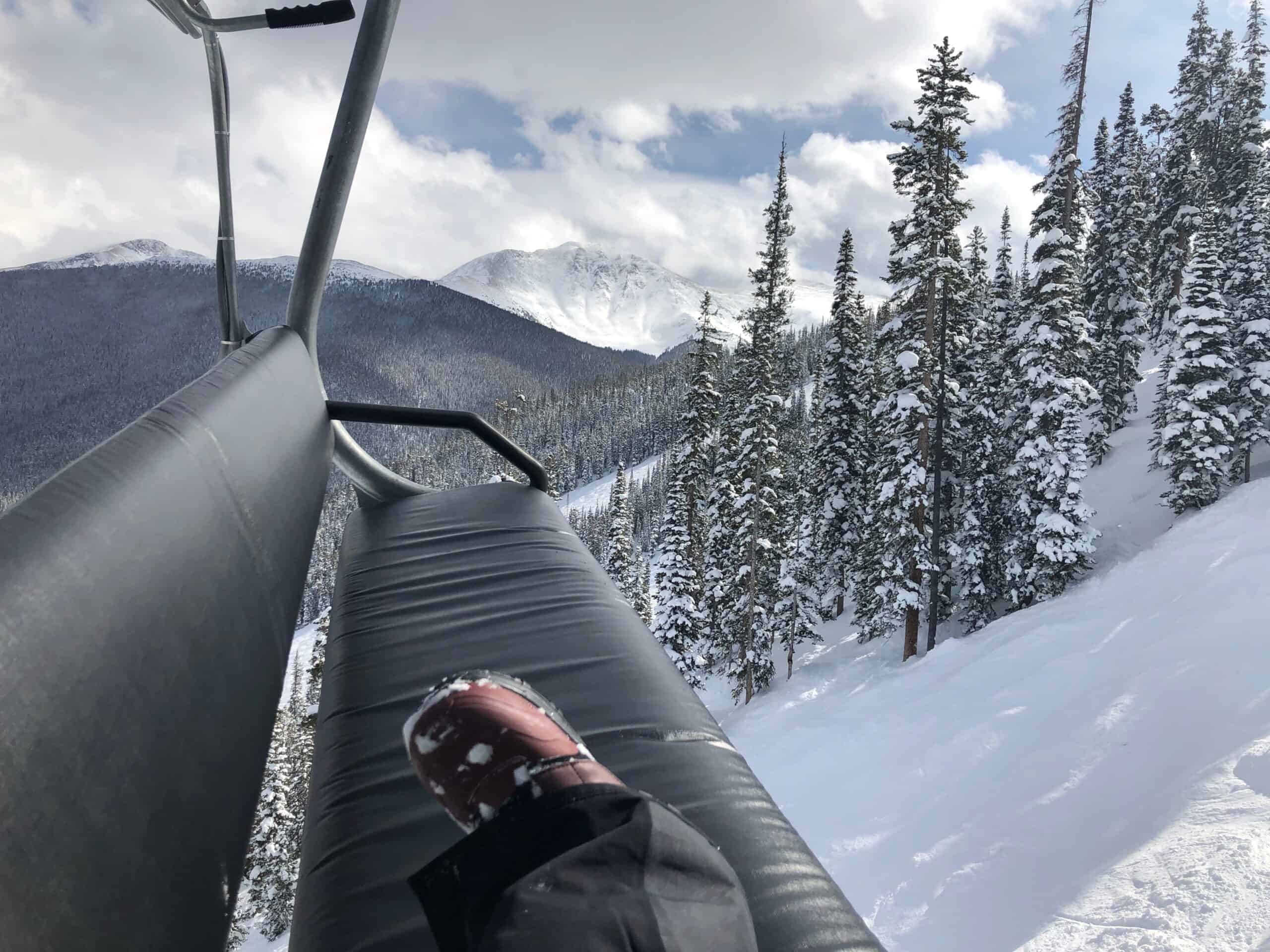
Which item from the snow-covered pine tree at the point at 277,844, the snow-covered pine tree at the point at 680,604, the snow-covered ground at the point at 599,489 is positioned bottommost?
the snow-covered pine tree at the point at 277,844

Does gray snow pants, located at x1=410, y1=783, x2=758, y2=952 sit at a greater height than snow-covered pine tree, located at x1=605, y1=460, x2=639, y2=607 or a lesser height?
greater

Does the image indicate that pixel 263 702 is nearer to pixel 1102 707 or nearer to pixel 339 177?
pixel 339 177

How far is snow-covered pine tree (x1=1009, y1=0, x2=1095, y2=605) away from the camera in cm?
1664

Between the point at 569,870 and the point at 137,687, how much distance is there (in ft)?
2.22

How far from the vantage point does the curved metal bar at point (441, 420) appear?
3.32 meters

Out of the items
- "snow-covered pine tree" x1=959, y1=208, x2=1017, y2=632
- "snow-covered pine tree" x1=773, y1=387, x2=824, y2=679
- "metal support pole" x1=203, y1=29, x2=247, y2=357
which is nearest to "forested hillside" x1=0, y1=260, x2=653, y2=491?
"metal support pole" x1=203, y1=29, x2=247, y2=357

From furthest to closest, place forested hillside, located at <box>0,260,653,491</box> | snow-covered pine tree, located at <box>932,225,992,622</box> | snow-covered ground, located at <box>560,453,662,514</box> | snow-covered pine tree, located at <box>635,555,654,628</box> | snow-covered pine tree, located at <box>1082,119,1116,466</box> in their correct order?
snow-covered ground, located at <box>560,453,662,514</box>
snow-covered pine tree, located at <box>635,555,654,628</box>
snow-covered pine tree, located at <box>1082,119,1116,466</box>
snow-covered pine tree, located at <box>932,225,992,622</box>
forested hillside, located at <box>0,260,653,491</box>

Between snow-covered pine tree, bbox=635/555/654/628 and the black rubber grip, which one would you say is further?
snow-covered pine tree, bbox=635/555/654/628

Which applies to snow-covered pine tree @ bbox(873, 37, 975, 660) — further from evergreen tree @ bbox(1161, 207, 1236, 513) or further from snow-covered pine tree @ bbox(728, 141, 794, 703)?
evergreen tree @ bbox(1161, 207, 1236, 513)

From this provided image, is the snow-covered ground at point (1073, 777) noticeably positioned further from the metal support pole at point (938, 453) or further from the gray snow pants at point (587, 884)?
the metal support pole at point (938, 453)

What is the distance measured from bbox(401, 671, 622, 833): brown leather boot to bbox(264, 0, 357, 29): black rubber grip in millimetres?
2297

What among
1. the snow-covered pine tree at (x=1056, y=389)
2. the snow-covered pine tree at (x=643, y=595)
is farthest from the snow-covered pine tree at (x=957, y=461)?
the snow-covered pine tree at (x=643, y=595)

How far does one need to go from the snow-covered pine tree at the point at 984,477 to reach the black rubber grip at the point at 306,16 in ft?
66.4

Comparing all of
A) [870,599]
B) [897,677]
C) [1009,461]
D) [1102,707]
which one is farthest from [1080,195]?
[1102,707]
